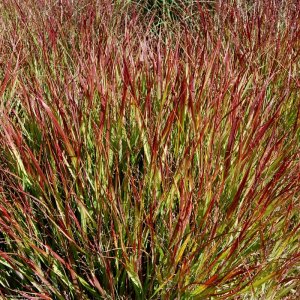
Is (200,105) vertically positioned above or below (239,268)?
above

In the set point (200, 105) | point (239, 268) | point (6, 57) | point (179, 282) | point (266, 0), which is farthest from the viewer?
point (266, 0)

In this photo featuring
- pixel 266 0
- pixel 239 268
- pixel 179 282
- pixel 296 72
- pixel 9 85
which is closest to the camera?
pixel 179 282

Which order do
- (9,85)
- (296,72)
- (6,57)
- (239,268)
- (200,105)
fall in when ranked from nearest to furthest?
1. (239,268)
2. (200,105)
3. (9,85)
4. (296,72)
5. (6,57)

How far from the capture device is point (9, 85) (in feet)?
7.71

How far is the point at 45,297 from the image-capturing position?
1.57 metres

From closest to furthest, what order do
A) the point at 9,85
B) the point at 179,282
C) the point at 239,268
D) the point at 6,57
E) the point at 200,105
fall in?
the point at 179,282 < the point at 239,268 < the point at 200,105 < the point at 9,85 < the point at 6,57

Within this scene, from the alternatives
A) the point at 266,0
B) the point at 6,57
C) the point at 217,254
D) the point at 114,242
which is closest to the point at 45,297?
the point at 114,242

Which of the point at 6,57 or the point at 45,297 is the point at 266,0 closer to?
the point at 6,57

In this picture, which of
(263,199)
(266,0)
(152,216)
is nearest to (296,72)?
(266,0)

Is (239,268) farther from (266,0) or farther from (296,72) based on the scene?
(266,0)

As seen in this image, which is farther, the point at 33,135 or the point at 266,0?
the point at 266,0

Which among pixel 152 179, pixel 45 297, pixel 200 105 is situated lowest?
pixel 45 297

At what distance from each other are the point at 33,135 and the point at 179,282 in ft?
2.59

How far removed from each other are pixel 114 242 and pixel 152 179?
0.78ft
